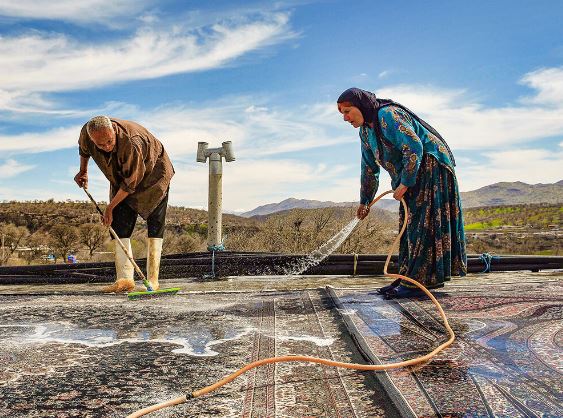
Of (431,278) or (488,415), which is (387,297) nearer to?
(431,278)

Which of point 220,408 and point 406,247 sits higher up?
point 406,247

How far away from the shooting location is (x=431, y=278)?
378 cm

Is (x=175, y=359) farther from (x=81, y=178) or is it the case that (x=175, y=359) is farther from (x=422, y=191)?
(x=81, y=178)

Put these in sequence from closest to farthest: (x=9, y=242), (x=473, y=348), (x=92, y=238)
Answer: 1. (x=473, y=348)
2. (x=92, y=238)
3. (x=9, y=242)

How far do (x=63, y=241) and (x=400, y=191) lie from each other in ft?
44.1

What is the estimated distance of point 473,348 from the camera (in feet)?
7.70

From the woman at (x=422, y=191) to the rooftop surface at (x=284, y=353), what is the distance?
0.89 feet

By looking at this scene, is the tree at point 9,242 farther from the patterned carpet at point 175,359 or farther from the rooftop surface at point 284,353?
the patterned carpet at point 175,359

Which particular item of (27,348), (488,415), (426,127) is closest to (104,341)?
(27,348)

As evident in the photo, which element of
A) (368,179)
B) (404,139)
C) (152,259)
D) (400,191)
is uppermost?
(404,139)

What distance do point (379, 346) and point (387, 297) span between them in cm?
144

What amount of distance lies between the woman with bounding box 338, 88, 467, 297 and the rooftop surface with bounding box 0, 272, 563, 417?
0.27m

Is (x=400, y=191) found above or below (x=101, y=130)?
below

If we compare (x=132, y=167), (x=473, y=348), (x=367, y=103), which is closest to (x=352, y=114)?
(x=367, y=103)
